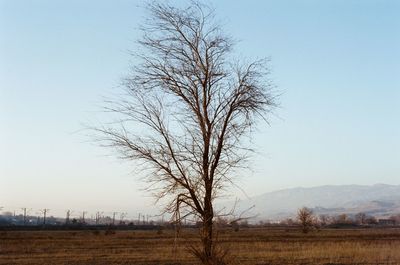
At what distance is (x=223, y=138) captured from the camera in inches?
500

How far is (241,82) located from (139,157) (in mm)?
3122

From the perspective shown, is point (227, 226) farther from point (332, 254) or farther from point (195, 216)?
point (332, 254)

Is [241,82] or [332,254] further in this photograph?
[332,254]

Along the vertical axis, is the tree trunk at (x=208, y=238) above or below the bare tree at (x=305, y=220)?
below

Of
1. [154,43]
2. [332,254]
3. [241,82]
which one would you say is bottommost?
[332,254]

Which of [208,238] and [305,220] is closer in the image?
[208,238]

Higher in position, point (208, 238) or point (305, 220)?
point (305, 220)

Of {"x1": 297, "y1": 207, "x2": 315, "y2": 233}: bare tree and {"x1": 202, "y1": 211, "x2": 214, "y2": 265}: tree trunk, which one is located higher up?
{"x1": 297, "y1": 207, "x2": 315, "y2": 233}: bare tree

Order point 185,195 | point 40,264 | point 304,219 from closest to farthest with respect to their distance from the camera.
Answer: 1. point 185,195
2. point 40,264
3. point 304,219

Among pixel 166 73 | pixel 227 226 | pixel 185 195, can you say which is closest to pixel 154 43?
pixel 166 73

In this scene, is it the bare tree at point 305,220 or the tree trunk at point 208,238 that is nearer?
the tree trunk at point 208,238

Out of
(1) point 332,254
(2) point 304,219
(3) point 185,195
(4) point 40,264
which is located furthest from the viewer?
(2) point 304,219

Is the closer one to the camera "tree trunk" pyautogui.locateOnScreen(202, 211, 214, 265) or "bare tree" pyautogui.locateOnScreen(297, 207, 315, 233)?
"tree trunk" pyautogui.locateOnScreen(202, 211, 214, 265)

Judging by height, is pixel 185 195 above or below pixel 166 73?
below
